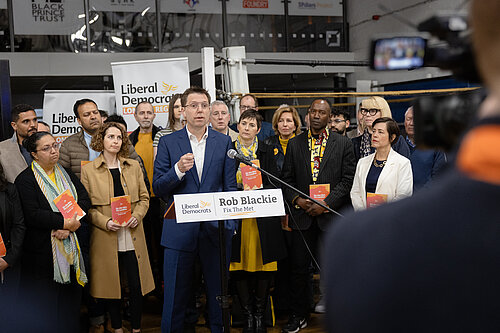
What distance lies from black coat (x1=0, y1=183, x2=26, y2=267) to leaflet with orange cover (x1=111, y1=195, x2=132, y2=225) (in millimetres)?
549

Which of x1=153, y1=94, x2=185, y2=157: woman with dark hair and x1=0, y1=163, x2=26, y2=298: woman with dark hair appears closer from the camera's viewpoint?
x1=0, y1=163, x2=26, y2=298: woman with dark hair

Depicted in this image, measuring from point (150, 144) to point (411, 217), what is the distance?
4.00 m

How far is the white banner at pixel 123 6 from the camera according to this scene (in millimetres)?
8219

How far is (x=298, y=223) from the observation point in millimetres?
3746

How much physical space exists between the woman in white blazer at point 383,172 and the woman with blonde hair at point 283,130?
710 millimetres

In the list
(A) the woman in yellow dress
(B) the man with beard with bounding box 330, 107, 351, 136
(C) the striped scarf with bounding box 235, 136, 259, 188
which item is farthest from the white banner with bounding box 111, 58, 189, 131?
(A) the woman in yellow dress

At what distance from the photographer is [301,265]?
12.5ft

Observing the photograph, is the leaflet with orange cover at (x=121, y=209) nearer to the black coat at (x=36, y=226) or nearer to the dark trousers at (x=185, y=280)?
the black coat at (x=36, y=226)

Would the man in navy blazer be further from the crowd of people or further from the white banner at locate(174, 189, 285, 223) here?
the white banner at locate(174, 189, 285, 223)

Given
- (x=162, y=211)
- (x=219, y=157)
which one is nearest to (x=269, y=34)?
(x=162, y=211)

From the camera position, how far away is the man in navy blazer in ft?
10.0

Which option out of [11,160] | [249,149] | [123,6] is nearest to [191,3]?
[123,6]

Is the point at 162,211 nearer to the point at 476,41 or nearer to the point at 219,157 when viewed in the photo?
the point at 219,157

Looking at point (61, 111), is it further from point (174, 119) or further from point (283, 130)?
point (283, 130)
